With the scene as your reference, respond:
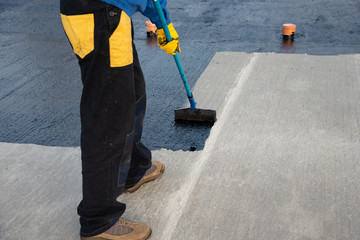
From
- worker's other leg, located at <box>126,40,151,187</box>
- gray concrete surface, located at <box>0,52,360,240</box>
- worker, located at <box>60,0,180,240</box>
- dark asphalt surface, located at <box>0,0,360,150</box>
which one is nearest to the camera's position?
worker, located at <box>60,0,180,240</box>

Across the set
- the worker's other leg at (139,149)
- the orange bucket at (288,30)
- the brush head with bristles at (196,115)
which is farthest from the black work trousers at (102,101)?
the orange bucket at (288,30)

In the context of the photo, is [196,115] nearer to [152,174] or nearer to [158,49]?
[152,174]

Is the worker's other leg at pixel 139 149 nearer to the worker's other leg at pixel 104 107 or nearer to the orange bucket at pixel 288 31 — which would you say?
the worker's other leg at pixel 104 107

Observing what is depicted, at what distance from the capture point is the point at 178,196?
257cm

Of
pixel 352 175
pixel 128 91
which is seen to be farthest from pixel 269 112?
pixel 128 91

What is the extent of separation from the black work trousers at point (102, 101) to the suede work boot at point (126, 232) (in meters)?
0.05

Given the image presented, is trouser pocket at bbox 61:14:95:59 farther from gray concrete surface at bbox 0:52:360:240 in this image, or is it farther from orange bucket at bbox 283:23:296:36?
orange bucket at bbox 283:23:296:36

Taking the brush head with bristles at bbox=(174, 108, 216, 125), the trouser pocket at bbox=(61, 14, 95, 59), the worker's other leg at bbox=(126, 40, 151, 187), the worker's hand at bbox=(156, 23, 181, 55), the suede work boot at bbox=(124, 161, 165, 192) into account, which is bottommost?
the brush head with bristles at bbox=(174, 108, 216, 125)

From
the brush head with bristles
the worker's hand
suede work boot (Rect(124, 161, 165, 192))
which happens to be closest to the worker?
suede work boot (Rect(124, 161, 165, 192))

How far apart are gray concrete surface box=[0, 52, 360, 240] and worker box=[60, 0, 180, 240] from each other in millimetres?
257

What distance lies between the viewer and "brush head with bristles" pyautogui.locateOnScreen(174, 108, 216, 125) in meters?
3.43

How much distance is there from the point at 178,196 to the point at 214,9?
16.6 ft

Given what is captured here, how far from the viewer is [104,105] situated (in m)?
2.06

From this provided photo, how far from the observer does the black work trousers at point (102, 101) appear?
2.00 m
